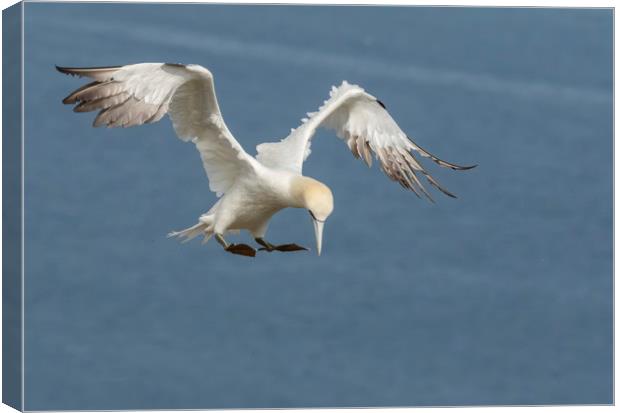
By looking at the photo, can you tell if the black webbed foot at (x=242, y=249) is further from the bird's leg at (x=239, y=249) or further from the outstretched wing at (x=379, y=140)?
the outstretched wing at (x=379, y=140)

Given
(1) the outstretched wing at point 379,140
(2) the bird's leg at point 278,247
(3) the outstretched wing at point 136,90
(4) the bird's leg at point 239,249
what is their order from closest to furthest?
(3) the outstretched wing at point 136,90 < (4) the bird's leg at point 239,249 < (2) the bird's leg at point 278,247 < (1) the outstretched wing at point 379,140

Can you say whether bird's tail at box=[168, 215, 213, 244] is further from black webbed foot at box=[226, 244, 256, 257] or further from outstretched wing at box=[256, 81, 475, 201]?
outstretched wing at box=[256, 81, 475, 201]

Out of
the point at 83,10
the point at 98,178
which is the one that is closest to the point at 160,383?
the point at 98,178

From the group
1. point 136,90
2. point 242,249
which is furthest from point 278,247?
point 136,90

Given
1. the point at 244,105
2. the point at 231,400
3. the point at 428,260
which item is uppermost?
the point at 244,105

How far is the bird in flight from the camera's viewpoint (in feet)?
29.8

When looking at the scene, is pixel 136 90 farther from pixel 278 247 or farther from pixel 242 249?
pixel 278 247

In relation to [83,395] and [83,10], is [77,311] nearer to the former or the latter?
[83,395]

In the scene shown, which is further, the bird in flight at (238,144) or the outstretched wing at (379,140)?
the outstretched wing at (379,140)

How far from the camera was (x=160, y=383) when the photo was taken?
10.2m

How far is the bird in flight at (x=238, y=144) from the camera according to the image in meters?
9.08

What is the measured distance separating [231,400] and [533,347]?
1540 mm

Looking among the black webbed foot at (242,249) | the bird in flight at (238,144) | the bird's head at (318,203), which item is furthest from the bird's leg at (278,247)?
the bird's head at (318,203)

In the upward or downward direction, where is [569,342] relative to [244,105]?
downward
